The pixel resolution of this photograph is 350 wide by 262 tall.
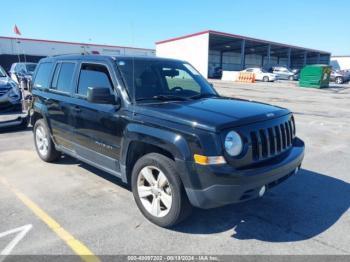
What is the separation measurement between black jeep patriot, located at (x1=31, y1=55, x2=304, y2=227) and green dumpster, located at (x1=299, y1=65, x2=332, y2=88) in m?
29.0

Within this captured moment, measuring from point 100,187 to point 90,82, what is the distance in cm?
156

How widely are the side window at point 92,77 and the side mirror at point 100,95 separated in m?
0.32

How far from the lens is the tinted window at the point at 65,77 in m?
5.21

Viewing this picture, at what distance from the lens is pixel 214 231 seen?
12.3ft

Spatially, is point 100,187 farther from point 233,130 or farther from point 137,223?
point 233,130

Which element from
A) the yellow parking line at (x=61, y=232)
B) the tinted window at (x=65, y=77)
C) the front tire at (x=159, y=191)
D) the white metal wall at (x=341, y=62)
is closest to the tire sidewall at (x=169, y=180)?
the front tire at (x=159, y=191)

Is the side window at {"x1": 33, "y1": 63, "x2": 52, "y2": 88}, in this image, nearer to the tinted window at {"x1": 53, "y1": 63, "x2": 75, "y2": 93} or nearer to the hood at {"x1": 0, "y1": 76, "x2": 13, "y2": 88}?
the tinted window at {"x1": 53, "y1": 63, "x2": 75, "y2": 93}

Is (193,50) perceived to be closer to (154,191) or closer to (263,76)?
(263,76)

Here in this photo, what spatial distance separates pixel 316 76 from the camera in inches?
1230

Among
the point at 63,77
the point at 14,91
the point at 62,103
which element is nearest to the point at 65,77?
the point at 63,77

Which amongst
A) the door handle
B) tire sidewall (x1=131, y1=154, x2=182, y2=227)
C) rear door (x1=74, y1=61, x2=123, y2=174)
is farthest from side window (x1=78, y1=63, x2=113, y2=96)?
tire sidewall (x1=131, y1=154, x2=182, y2=227)

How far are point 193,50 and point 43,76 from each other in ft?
132

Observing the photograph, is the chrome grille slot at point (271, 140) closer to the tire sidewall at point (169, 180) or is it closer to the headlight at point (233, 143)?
the headlight at point (233, 143)

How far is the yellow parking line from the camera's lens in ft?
10.7
